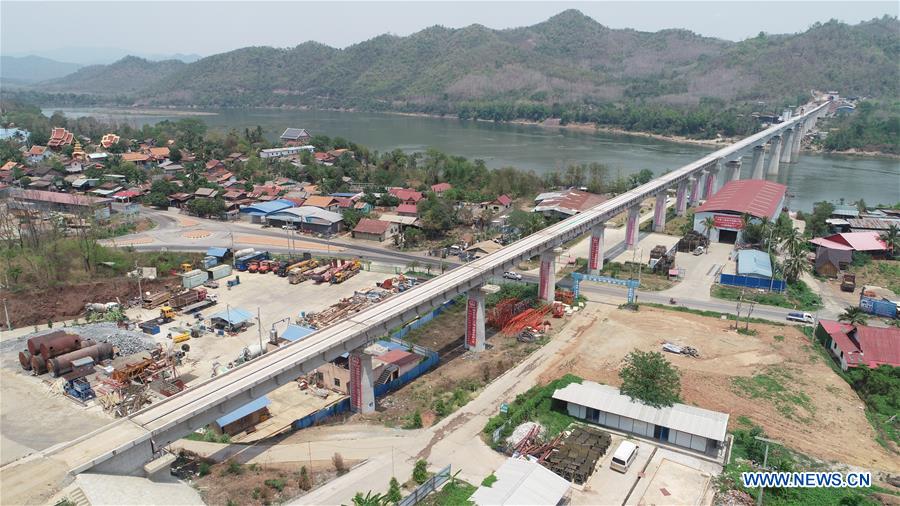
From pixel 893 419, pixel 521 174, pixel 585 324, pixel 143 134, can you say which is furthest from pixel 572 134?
pixel 893 419

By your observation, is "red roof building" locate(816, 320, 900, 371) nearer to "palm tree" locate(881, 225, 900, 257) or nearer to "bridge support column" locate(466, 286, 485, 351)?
"bridge support column" locate(466, 286, 485, 351)

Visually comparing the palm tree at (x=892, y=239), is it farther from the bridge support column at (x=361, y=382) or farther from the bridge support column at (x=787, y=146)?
the bridge support column at (x=787, y=146)

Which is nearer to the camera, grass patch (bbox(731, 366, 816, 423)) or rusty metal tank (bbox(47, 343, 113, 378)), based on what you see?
grass patch (bbox(731, 366, 816, 423))

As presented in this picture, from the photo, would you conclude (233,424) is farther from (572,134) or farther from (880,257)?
(572,134)

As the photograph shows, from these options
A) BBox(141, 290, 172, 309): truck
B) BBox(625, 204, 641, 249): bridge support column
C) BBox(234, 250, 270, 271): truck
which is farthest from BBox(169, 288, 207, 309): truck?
BBox(625, 204, 641, 249): bridge support column

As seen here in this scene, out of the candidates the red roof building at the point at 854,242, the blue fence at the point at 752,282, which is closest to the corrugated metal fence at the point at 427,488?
the blue fence at the point at 752,282

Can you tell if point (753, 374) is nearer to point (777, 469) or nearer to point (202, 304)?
point (777, 469)
